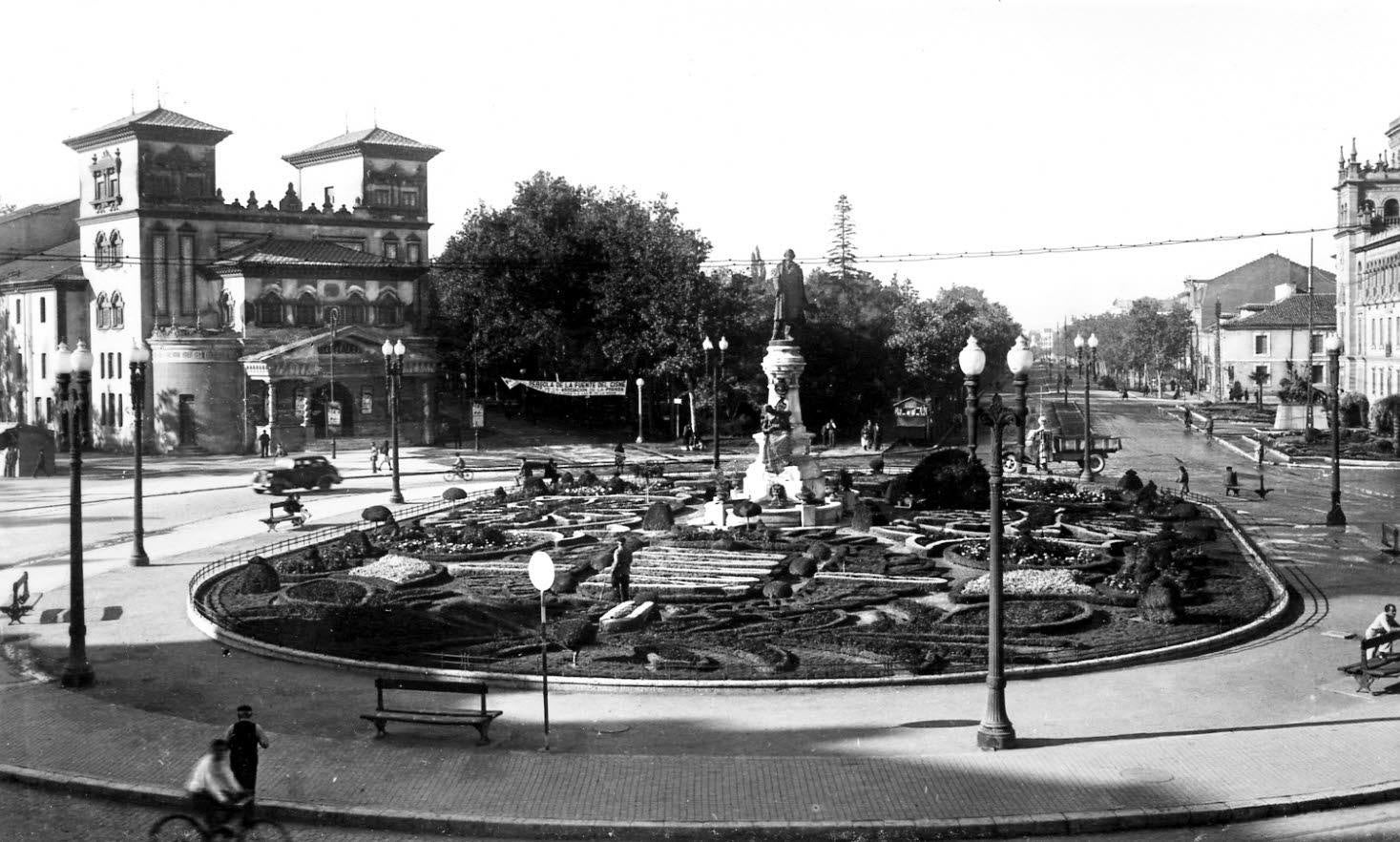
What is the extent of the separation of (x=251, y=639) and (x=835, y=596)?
9898mm

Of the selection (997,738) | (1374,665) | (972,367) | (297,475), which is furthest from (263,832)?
(297,475)

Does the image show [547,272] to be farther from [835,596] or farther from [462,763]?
[462,763]

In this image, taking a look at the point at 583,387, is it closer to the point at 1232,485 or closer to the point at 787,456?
the point at 787,456

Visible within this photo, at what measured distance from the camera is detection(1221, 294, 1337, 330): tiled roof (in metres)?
107

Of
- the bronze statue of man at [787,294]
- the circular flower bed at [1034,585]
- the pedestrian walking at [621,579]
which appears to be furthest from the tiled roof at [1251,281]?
the pedestrian walking at [621,579]

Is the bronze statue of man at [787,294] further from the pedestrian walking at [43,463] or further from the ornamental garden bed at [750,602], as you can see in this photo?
the pedestrian walking at [43,463]

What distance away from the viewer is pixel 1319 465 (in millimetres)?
54156

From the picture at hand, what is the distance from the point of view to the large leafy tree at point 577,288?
66.4 m

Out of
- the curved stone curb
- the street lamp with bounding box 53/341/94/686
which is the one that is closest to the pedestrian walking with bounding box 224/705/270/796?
the curved stone curb

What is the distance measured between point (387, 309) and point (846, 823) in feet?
193

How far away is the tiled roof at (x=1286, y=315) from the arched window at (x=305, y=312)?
74018 millimetres

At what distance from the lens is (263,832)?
13.9 metres

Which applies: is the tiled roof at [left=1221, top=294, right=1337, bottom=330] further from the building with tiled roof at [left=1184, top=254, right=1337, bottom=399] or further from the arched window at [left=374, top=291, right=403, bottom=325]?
the arched window at [left=374, top=291, right=403, bottom=325]

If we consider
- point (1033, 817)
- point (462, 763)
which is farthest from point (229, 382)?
point (1033, 817)
